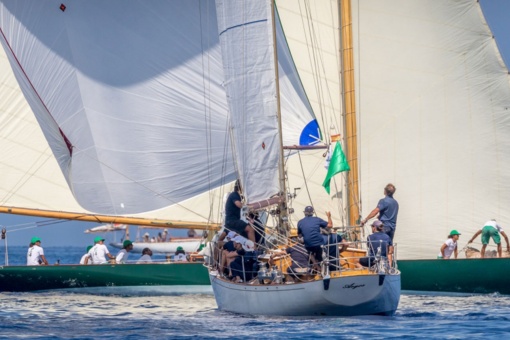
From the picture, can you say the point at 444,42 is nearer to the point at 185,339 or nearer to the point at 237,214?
the point at 237,214

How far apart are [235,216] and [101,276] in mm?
6744

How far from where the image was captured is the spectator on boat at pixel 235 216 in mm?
25109

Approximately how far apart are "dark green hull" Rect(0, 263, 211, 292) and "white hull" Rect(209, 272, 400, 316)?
8182 millimetres

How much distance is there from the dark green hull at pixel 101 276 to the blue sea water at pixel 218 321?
234 cm

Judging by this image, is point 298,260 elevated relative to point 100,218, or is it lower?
lower

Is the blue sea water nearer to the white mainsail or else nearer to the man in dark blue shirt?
the man in dark blue shirt

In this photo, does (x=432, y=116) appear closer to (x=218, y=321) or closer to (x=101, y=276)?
(x=101, y=276)

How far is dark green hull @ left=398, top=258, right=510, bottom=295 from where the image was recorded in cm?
2812

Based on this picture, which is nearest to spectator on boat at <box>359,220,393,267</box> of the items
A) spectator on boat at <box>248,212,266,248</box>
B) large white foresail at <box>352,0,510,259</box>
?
spectator on boat at <box>248,212,266,248</box>

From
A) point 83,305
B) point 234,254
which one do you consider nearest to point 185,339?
point 234,254

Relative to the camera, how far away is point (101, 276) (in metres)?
31.2

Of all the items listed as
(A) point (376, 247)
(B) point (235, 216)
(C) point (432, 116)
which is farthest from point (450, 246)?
(A) point (376, 247)

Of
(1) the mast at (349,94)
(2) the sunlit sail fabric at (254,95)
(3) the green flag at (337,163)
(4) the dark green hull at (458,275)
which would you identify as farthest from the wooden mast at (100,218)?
(2) the sunlit sail fabric at (254,95)

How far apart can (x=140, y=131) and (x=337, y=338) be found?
1428 cm
